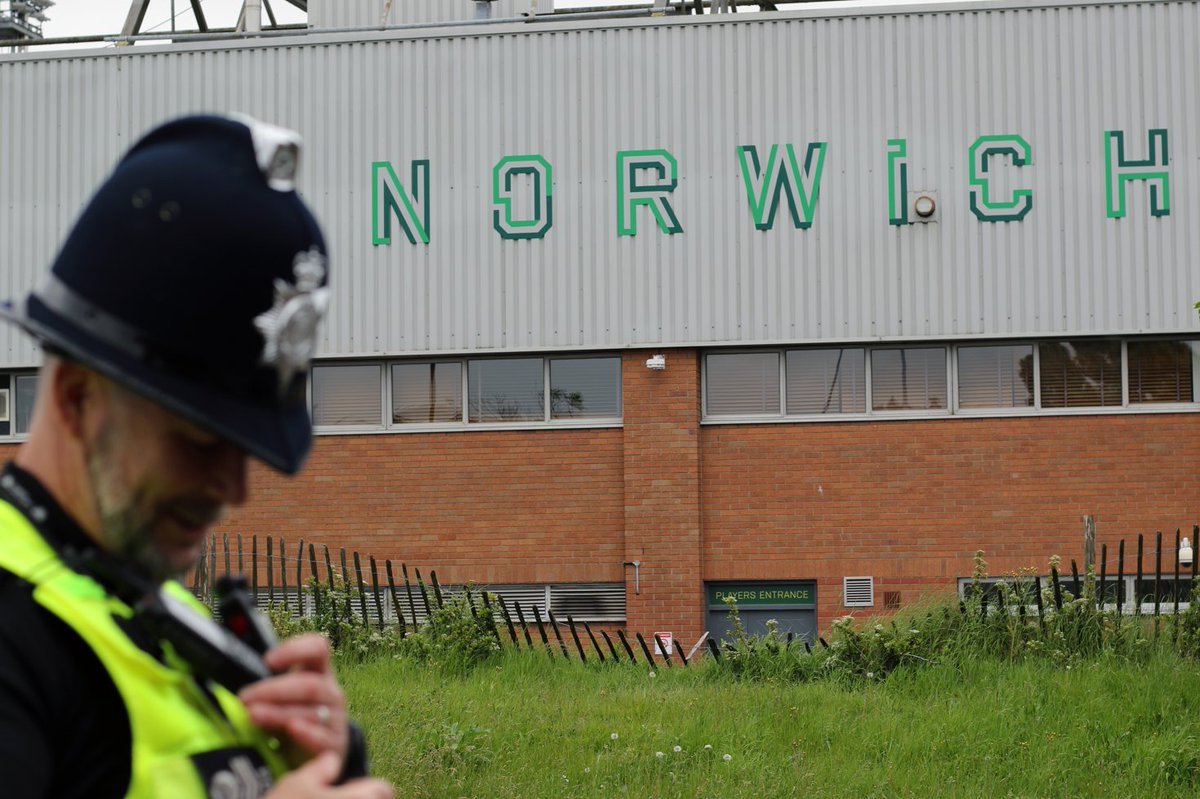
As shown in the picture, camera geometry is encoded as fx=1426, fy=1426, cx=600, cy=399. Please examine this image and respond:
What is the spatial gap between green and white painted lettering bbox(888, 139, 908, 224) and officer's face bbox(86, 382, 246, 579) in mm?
16642

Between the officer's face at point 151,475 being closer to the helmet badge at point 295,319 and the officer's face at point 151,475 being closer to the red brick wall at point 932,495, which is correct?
the helmet badge at point 295,319

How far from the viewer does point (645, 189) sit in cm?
1789

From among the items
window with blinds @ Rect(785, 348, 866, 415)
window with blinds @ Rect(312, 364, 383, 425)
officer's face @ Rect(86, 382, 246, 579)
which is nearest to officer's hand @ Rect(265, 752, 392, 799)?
officer's face @ Rect(86, 382, 246, 579)

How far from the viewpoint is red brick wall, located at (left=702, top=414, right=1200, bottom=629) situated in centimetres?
1695

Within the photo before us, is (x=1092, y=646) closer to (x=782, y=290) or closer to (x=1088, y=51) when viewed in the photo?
(x=782, y=290)

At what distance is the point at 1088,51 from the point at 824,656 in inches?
369

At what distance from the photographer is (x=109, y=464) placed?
1469mm

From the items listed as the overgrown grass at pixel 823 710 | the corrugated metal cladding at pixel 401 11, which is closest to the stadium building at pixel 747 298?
the corrugated metal cladding at pixel 401 11

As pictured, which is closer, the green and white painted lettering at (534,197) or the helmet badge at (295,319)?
the helmet badge at (295,319)

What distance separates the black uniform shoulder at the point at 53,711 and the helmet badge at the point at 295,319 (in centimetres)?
34

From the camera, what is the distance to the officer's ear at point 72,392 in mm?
1482

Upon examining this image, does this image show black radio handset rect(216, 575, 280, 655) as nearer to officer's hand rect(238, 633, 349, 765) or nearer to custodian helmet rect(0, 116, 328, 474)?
officer's hand rect(238, 633, 349, 765)

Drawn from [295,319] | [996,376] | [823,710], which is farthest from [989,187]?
[295,319]

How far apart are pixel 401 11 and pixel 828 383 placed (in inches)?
306
